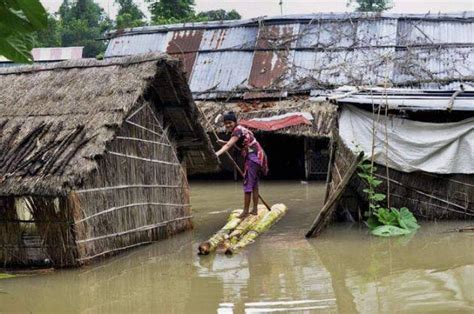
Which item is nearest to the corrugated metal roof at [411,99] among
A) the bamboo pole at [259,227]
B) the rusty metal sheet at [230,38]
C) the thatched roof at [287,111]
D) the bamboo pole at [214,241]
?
the bamboo pole at [259,227]

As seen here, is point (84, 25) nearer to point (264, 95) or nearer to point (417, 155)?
point (264, 95)

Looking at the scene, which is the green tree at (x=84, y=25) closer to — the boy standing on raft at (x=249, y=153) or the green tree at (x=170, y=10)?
the green tree at (x=170, y=10)

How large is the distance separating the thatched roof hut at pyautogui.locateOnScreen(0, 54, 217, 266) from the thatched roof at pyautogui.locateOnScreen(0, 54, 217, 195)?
0.05 ft

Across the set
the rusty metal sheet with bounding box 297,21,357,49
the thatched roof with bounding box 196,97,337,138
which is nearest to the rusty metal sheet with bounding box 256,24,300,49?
the rusty metal sheet with bounding box 297,21,357,49

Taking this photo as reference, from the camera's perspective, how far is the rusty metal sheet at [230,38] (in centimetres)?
1788

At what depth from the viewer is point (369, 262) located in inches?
251

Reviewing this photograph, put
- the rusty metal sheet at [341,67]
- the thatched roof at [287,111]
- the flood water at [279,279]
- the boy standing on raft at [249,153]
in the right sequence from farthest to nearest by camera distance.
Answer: the rusty metal sheet at [341,67] < the thatched roof at [287,111] < the boy standing on raft at [249,153] < the flood water at [279,279]

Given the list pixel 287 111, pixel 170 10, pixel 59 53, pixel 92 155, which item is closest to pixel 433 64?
pixel 287 111

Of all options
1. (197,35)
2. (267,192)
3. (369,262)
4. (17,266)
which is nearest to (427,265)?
(369,262)

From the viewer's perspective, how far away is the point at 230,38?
1816 centimetres

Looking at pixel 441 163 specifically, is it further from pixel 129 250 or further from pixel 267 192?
pixel 267 192

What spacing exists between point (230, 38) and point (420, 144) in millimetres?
10651

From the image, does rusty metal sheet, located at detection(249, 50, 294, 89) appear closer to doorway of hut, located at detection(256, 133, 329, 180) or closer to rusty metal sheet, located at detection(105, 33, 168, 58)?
doorway of hut, located at detection(256, 133, 329, 180)

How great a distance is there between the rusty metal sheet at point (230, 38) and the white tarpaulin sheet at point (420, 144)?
31.2ft
